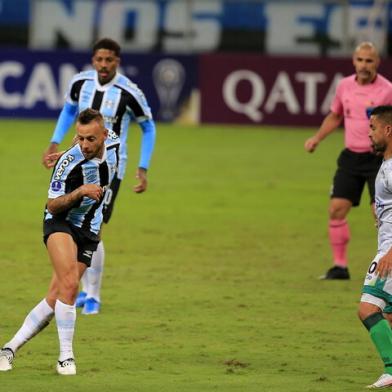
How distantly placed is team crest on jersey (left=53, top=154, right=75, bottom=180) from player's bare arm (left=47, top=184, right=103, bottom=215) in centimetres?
15

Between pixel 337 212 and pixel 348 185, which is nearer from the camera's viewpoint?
pixel 348 185

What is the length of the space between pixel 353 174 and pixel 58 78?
17.2m

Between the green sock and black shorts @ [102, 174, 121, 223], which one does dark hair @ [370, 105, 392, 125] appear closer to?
the green sock

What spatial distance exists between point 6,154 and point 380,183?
16206 millimetres

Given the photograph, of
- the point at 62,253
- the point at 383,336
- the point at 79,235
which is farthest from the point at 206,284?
the point at 383,336

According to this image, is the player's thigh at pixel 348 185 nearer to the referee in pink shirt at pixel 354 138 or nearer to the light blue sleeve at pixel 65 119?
the referee in pink shirt at pixel 354 138

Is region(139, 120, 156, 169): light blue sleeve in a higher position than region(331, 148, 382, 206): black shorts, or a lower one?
higher

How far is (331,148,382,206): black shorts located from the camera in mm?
13414

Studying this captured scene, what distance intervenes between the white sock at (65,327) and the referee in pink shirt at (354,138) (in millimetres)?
4852

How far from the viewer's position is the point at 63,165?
9203mm

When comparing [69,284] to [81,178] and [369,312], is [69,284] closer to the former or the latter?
[81,178]

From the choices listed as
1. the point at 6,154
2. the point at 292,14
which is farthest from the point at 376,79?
the point at 292,14

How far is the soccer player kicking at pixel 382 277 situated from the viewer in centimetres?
877

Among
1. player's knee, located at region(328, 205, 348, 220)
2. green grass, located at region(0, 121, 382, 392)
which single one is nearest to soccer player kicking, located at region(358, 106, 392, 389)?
green grass, located at region(0, 121, 382, 392)
